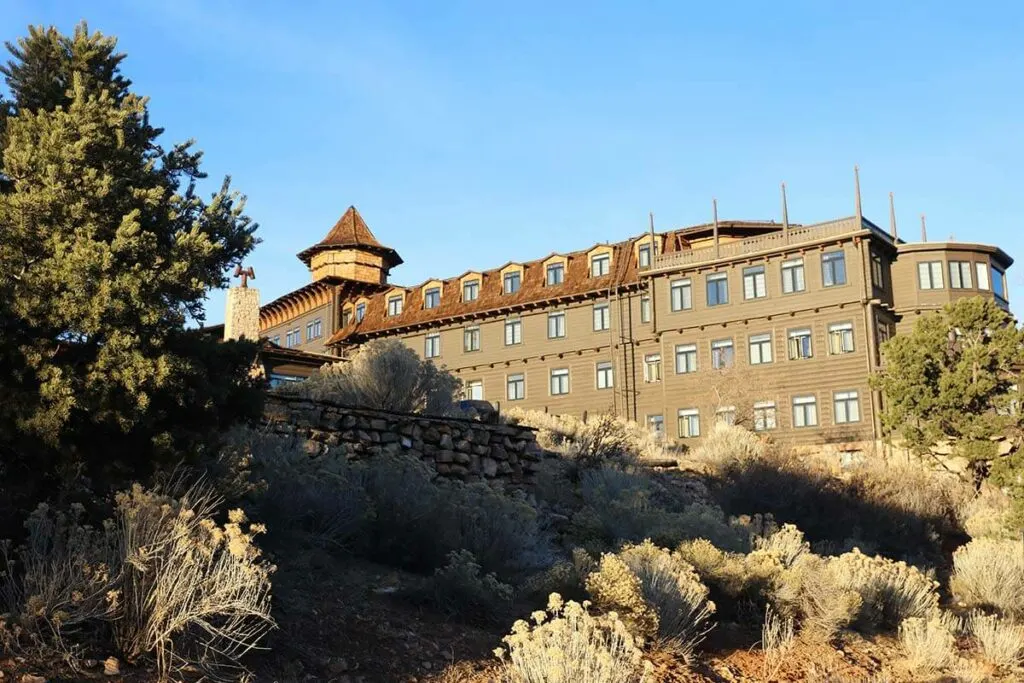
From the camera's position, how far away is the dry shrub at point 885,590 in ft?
40.4

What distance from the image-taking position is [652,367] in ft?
141

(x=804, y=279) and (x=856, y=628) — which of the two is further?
(x=804, y=279)

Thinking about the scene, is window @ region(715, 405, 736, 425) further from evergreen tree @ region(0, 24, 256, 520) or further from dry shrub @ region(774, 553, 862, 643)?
evergreen tree @ region(0, 24, 256, 520)

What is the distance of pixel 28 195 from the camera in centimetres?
927

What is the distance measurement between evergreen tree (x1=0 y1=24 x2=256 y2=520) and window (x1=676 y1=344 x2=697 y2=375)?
32.2m

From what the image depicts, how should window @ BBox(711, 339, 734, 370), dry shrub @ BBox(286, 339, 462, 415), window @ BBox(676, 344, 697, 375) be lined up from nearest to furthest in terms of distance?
dry shrub @ BBox(286, 339, 462, 415)
window @ BBox(711, 339, 734, 370)
window @ BBox(676, 344, 697, 375)

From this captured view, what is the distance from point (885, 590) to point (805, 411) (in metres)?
26.4

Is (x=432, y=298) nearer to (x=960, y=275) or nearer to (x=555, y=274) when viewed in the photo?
(x=555, y=274)

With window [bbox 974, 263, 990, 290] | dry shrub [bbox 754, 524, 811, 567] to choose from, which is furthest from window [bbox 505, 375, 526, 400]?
dry shrub [bbox 754, 524, 811, 567]

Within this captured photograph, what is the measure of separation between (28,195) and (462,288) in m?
40.6

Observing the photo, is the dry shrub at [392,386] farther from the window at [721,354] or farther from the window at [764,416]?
the window at [721,354]

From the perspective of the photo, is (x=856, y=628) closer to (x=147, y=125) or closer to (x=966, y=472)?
(x=147, y=125)

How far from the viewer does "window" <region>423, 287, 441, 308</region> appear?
165ft

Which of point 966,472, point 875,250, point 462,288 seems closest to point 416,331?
point 462,288
